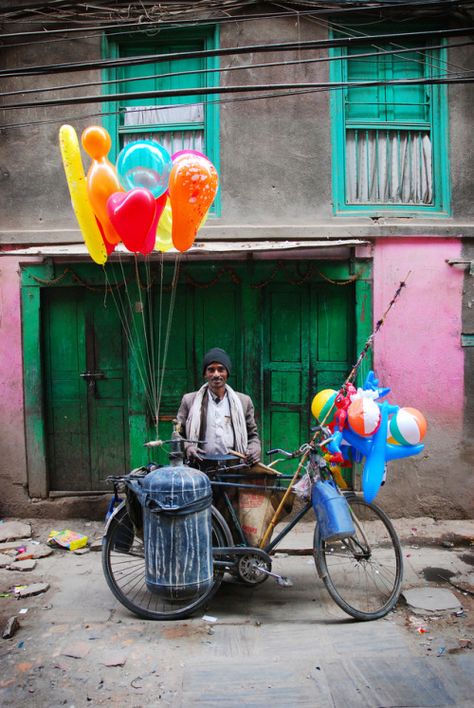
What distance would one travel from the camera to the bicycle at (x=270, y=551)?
3.97 meters

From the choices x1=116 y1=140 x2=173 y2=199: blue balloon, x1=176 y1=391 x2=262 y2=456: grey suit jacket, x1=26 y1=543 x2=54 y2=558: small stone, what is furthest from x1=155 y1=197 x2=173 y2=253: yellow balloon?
x1=26 y1=543 x2=54 y2=558: small stone

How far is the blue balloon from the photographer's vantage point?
3.96 m

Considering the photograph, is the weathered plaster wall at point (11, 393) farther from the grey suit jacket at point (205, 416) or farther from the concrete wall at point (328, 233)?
the grey suit jacket at point (205, 416)

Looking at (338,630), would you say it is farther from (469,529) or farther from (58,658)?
(469,529)

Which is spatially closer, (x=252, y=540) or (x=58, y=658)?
(x=58, y=658)

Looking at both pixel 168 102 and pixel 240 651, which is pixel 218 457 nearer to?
pixel 240 651

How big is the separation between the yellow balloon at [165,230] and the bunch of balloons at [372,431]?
1811 millimetres

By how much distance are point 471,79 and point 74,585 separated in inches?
208

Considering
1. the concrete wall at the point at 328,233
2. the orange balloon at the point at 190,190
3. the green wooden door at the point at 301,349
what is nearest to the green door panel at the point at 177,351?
the green wooden door at the point at 301,349

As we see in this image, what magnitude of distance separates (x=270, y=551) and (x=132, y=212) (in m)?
2.58

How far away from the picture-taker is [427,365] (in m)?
6.01

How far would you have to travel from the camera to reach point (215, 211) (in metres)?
6.12

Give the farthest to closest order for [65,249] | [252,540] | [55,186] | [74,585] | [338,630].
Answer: [55,186], [65,249], [74,585], [252,540], [338,630]

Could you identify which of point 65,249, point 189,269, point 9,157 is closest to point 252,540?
point 189,269
